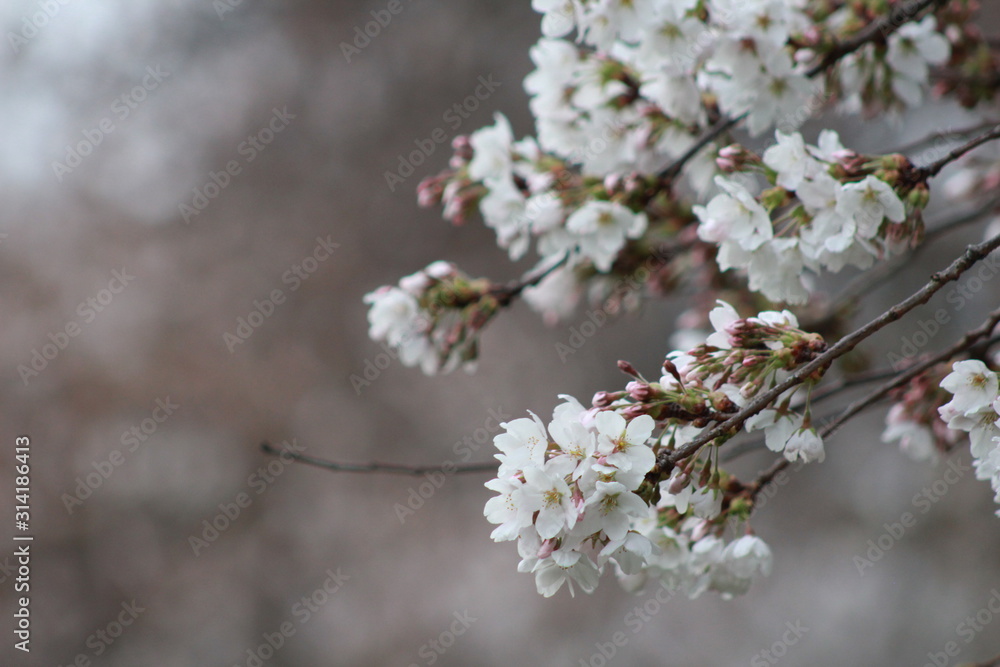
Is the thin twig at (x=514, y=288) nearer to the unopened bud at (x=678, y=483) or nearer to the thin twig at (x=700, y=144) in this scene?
the thin twig at (x=700, y=144)

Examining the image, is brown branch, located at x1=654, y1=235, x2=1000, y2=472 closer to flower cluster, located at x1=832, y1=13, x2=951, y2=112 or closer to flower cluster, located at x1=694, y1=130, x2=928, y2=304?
flower cluster, located at x1=694, y1=130, x2=928, y2=304

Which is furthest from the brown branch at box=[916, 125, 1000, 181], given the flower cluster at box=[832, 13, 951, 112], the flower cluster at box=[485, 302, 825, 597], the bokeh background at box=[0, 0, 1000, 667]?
the bokeh background at box=[0, 0, 1000, 667]

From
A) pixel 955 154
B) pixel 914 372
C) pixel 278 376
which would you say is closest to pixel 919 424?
pixel 914 372

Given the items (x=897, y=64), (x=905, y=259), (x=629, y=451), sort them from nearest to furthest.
Answer: (x=629, y=451)
(x=897, y=64)
(x=905, y=259)

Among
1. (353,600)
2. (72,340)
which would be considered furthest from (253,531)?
(72,340)

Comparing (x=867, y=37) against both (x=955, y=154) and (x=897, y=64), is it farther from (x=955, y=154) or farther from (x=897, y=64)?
(x=955, y=154)

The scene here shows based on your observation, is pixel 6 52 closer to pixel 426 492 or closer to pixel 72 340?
pixel 72 340
